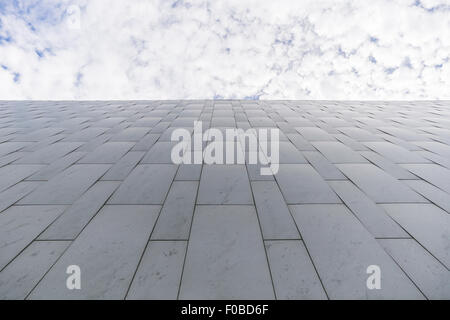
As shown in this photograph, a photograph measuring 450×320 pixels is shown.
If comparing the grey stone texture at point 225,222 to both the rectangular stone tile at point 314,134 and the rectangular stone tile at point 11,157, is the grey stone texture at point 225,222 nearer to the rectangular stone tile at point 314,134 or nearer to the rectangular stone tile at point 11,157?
the rectangular stone tile at point 11,157

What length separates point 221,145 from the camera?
15.2 feet

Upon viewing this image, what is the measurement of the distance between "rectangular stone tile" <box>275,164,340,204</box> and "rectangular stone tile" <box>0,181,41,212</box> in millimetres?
3725

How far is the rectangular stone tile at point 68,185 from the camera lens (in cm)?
272

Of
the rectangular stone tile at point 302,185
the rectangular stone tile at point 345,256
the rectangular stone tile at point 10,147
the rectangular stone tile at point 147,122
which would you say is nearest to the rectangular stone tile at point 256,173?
the rectangular stone tile at point 302,185

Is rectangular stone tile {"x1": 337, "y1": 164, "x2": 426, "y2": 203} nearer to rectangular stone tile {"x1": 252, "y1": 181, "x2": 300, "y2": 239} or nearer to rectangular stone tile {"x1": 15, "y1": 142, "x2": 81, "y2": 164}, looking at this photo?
rectangular stone tile {"x1": 252, "y1": 181, "x2": 300, "y2": 239}

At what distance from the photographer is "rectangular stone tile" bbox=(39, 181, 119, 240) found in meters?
2.14

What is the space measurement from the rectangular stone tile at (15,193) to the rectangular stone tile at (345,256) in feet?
12.3

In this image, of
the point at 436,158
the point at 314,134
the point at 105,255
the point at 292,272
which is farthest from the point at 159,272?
the point at 436,158

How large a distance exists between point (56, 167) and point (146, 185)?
198 centimetres

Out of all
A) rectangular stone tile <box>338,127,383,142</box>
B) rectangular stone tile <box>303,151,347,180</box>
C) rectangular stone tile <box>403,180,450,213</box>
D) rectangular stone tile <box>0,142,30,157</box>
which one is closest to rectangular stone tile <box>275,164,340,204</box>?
rectangular stone tile <box>303,151,347,180</box>

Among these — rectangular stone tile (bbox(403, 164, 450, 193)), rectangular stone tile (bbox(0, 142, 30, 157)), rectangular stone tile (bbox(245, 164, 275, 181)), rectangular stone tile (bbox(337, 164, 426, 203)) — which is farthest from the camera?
rectangular stone tile (bbox(0, 142, 30, 157))

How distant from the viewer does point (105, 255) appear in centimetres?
188

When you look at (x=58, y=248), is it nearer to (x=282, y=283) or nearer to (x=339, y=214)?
(x=282, y=283)
